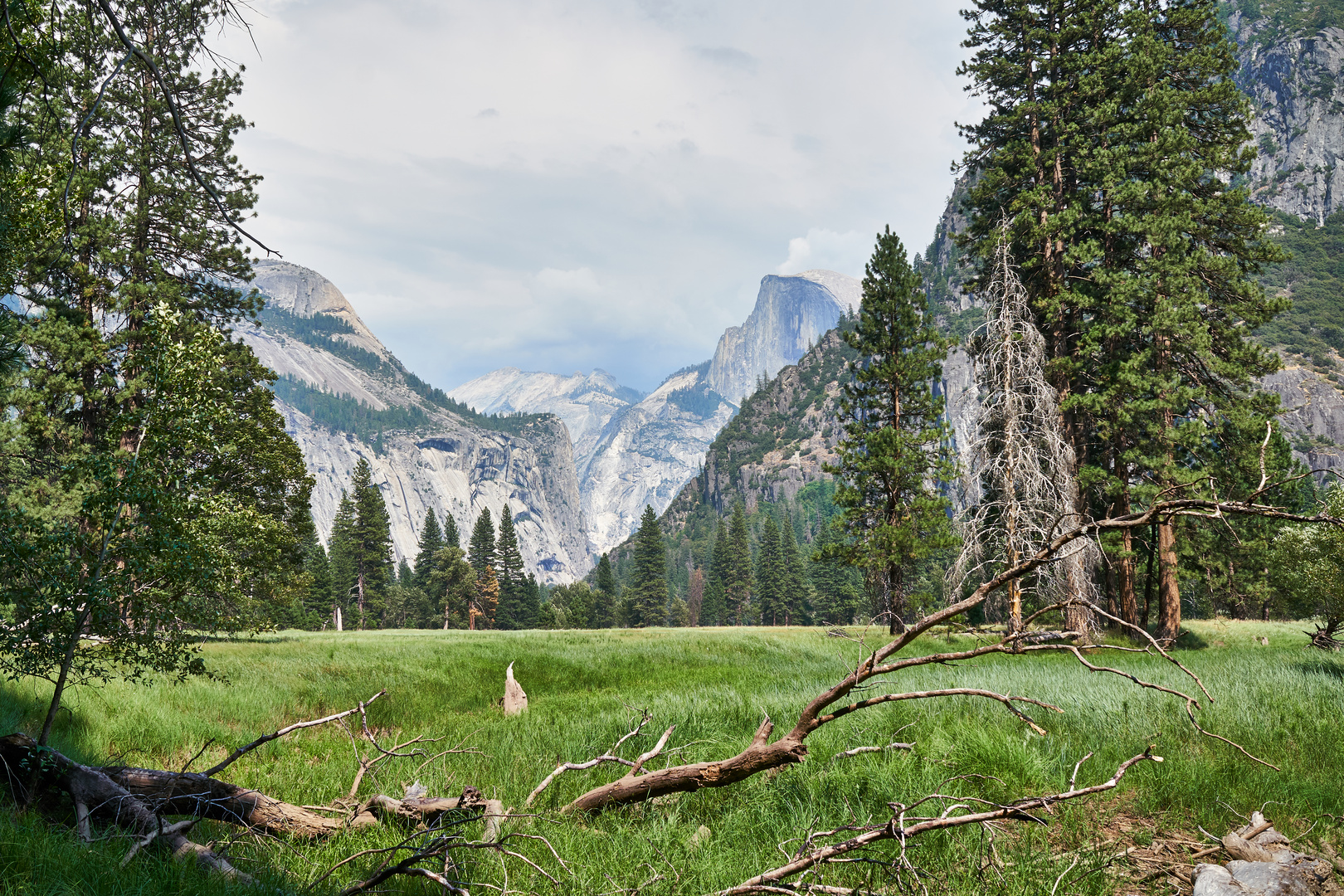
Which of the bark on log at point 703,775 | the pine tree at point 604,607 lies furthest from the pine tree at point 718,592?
the bark on log at point 703,775

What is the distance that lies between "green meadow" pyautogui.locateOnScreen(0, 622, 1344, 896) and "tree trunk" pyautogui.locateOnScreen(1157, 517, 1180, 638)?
572 centimetres

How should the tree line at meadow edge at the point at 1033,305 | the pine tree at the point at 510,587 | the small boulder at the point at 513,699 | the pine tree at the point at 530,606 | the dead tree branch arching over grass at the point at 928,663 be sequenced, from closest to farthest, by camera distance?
the dead tree branch arching over grass at the point at 928,663
the small boulder at the point at 513,699
the tree line at meadow edge at the point at 1033,305
the pine tree at the point at 510,587
the pine tree at the point at 530,606

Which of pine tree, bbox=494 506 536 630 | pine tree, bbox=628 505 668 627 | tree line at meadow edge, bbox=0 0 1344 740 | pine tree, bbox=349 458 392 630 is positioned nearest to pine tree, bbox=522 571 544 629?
pine tree, bbox=494 506 536 630

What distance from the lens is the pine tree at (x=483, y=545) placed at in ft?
257

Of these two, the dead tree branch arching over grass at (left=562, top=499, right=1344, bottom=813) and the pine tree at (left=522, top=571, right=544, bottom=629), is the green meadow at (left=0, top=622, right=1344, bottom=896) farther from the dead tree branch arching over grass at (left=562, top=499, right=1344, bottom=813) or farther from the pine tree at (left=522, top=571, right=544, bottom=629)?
the pine tree at (left=522, top=571, right=544, bottom=629)

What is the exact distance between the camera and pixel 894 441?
23484 mm

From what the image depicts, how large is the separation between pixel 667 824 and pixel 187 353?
25.8 feet

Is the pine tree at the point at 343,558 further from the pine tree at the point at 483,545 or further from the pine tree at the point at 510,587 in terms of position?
the pine tree at the point at 510,587

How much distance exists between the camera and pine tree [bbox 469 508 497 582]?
257 ft

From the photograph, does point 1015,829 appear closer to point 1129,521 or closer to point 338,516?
point 1129,521

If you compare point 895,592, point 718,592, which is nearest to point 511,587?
point 718,592

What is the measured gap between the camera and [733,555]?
310 ft

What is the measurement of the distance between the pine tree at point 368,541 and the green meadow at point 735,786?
56.6 metres

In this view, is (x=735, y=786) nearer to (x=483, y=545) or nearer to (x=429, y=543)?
(x=483, y=545)
